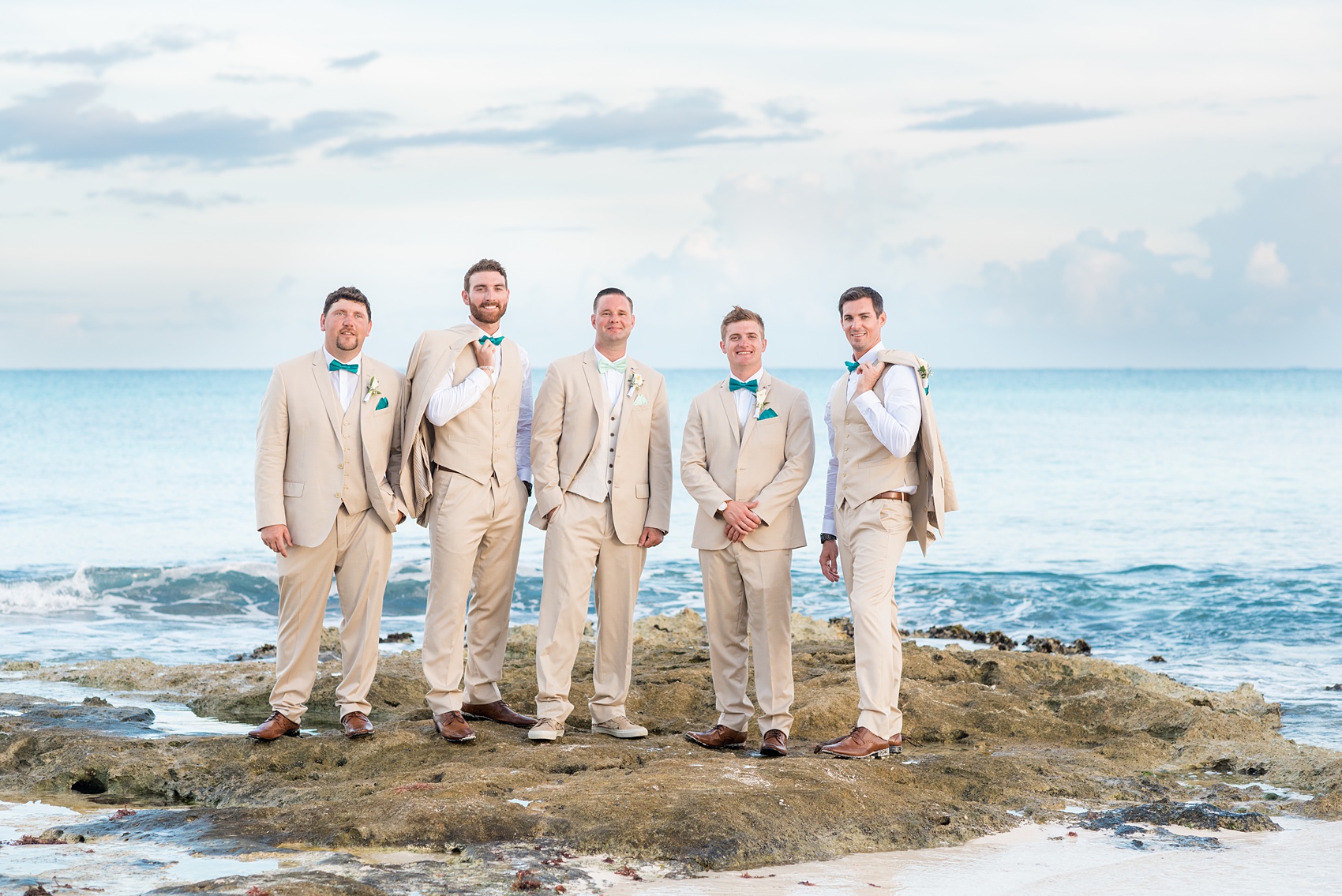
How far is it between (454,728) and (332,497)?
132cm

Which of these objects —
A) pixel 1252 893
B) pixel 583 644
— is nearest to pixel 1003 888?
pixel 1252 893

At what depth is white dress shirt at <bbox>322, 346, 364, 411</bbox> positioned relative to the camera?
6113 mm

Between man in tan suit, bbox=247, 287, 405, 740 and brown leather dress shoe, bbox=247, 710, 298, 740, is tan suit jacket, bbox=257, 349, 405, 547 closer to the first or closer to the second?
man in tan suit, bbox=247, 287, 405, 740

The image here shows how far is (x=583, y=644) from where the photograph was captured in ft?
30.4

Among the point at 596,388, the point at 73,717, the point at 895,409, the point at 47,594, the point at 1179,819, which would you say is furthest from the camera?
the point at 47,594

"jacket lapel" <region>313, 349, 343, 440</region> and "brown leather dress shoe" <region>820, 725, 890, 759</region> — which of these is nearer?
"brown leather dress shoe" <region>820, 725, 890, 759</region>

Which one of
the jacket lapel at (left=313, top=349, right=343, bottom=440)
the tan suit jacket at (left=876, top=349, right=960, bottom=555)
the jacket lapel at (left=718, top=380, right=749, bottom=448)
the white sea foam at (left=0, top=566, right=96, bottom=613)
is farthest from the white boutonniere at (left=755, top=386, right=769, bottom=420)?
the white sea foam at (left=0, top=566, right=96, bottom=613)

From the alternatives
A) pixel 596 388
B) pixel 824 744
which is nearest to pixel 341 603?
pixel 596 388

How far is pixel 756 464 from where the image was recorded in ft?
20.4

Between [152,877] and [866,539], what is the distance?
3488 millimetres

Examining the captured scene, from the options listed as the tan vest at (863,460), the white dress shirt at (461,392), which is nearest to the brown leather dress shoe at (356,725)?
the white dress shirt at (461,392)

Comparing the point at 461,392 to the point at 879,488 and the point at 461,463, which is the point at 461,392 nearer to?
the point at 461,463

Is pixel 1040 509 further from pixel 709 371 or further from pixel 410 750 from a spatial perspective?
pixel 709 371

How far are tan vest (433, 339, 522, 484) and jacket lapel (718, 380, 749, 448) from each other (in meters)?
1.08
